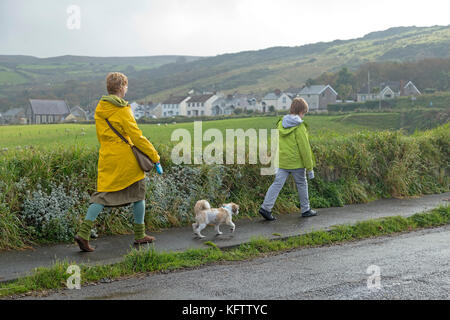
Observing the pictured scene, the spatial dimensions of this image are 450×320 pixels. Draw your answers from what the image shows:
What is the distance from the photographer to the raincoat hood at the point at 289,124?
8711mm

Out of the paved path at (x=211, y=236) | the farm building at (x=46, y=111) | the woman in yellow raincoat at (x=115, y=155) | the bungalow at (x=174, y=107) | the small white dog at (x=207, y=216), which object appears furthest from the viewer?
the bungalow at (x=174, y=107)

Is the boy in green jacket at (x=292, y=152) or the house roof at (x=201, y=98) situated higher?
the house roof at (x=201, y=98)

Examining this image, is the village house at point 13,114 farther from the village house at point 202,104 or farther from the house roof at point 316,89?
the house roof at point 316,89

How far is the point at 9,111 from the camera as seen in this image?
115m

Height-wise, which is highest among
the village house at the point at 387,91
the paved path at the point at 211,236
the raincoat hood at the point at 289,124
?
the village house at the point at 387,91

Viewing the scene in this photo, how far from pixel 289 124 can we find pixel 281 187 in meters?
1.22

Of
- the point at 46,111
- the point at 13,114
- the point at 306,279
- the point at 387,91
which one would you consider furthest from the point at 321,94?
the point at 306,279

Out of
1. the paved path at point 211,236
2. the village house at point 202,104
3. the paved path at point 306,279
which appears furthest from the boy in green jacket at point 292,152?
the village house at point 202,104

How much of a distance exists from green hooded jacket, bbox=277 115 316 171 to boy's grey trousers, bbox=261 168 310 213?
0.54 ft

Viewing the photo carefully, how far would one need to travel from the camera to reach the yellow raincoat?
634 centimetres

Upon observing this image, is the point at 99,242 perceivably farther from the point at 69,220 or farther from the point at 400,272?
the point at 400,272

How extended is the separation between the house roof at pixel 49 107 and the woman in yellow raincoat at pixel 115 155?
10094 cm

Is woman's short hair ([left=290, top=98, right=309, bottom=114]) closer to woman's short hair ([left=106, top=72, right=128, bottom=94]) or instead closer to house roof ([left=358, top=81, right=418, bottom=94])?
woman's short hair ([left=106, top=72, right=128, bottom=94])

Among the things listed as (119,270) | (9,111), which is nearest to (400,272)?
Result: (119,270)
